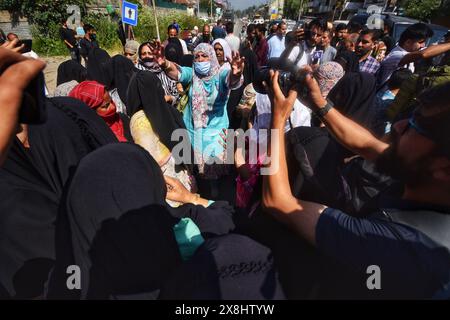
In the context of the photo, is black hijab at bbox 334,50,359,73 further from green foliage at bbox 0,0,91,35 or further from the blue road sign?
green foliage at bbox 0,0,91,35

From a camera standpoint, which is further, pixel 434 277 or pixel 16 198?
pixel 16 198

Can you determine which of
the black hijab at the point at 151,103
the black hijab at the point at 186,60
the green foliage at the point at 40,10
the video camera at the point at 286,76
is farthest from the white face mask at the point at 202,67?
the green foliage at the point at 40,10

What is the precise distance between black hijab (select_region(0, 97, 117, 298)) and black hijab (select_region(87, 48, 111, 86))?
240 centimetres

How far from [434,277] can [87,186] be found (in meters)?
1.14

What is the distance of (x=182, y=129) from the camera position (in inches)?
104

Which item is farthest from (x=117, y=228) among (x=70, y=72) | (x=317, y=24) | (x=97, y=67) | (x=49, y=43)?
(x=49, y=43)

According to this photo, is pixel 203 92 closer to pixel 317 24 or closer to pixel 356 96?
pixel 356 96

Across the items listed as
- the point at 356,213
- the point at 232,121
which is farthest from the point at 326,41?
the point at 356,213

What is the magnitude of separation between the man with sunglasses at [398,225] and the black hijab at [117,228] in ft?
1.56

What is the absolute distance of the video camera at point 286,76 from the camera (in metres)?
1.23

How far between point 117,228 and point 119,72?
10.3ft

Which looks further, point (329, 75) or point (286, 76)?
point (329, 75)

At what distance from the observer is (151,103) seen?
2330mm
